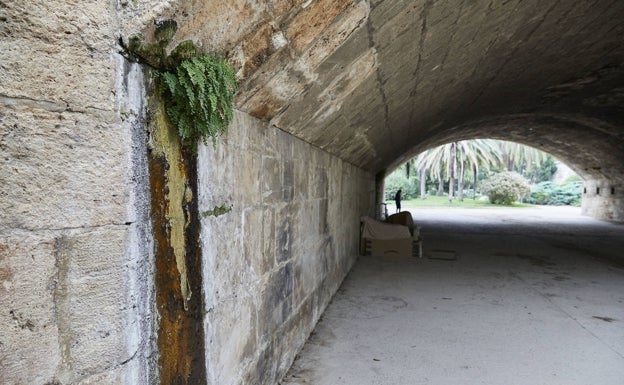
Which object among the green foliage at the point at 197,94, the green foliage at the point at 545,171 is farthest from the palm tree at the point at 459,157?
the green foliage at the point at 197,94

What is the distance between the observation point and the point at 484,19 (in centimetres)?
332

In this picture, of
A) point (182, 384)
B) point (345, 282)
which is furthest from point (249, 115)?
point (345, 282)

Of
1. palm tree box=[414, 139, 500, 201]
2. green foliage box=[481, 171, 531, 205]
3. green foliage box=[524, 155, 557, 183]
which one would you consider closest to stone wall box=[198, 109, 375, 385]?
green foliage box=[481, 171, 531, 205]

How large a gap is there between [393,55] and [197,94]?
1.89m

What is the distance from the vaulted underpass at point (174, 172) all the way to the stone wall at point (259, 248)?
0.02 m

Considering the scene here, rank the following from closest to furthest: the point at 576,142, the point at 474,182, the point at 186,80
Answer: the point at 186,80 → the point at 576,142 → the point at 474,182

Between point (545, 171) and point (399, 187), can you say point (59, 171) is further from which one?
point (545, 171)

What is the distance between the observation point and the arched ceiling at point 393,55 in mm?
1933

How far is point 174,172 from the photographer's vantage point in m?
1.72

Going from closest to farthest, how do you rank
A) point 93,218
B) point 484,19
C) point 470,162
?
point 93,218 → point 484,19 → point 470,162

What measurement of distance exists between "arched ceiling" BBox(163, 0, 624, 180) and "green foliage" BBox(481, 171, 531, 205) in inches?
986

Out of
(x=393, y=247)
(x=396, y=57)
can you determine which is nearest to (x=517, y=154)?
(x=393, y=247)

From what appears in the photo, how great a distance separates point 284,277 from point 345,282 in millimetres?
3483

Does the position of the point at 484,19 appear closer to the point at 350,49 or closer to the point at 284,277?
the point at 350,49
